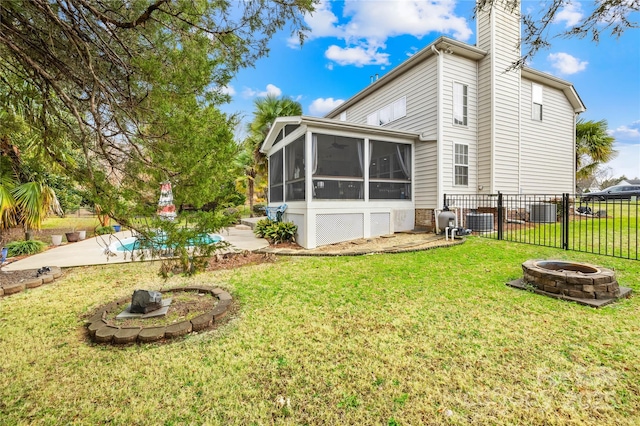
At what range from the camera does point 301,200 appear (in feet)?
29.3

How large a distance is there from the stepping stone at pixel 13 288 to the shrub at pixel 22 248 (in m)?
3.86

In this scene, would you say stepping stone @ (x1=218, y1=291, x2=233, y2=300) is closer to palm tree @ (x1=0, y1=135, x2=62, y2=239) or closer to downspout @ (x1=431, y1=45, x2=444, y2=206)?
palm tree @ (x1=0, y1=135, x2=62, y2=239)

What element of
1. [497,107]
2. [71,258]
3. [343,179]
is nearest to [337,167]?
[343,179]

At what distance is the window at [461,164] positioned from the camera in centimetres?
1021

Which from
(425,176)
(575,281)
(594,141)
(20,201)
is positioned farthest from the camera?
(594,141)

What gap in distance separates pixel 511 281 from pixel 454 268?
1.08m

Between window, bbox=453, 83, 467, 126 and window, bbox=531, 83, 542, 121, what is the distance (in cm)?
363

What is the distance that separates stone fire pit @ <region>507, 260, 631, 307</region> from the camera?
3879 millimetres

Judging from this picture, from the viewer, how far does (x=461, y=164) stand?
10.3 metres

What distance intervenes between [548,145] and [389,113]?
22.8 feet

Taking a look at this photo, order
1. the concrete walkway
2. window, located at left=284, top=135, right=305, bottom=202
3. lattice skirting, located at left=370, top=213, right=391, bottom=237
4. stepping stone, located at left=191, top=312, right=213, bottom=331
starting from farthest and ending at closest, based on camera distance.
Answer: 1. lattice skirting, located at left=370, top=213, right=391, bottom=237
2. window, located at left=284, top=135, right=305, bottom=202
3. the concrete walkway
4. stepping stone, located at left=191, top=312, right=213, bottom=331

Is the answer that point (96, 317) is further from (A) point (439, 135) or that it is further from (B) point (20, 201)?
(A) point (439, 135)

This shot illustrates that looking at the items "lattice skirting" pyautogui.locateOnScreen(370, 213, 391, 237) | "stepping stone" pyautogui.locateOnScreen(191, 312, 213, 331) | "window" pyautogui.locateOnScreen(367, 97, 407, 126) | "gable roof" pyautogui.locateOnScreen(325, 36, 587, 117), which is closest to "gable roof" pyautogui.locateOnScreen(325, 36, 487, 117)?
"gable roof" pyautogui.locateOnScreen(325, 36, 587, 117)

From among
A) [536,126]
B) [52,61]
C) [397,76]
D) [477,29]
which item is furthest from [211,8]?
[536,126]
